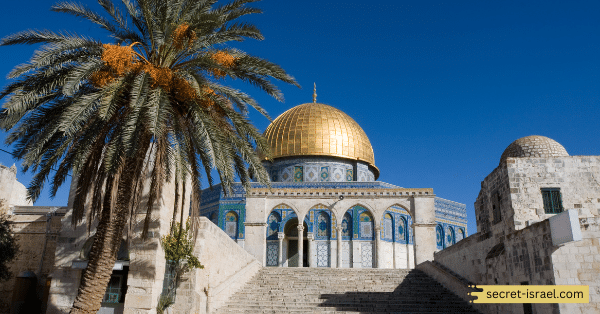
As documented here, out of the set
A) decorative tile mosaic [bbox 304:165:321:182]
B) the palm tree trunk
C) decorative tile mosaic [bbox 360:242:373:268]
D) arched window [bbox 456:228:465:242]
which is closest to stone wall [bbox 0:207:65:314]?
the palm tree trunk

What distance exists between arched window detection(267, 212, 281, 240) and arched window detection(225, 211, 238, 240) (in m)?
1.66

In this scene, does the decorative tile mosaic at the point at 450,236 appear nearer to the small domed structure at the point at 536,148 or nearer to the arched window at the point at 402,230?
the arched window at the point at 402,230

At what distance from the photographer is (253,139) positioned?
7691 millimetres

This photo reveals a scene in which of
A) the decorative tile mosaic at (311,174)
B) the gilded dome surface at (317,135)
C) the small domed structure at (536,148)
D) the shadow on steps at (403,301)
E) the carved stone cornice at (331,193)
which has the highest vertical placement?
the gilded dome surface at (317,135)

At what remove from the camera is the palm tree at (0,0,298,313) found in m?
6.58

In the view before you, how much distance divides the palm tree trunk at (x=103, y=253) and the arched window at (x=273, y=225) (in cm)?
1429

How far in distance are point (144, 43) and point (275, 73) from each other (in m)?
2.25

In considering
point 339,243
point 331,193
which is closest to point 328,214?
point 339,243

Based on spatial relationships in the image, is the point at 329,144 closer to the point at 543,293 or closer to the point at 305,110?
the point at 305,110

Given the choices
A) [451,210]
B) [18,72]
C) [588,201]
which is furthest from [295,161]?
[18,72]

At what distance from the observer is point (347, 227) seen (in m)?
21.1

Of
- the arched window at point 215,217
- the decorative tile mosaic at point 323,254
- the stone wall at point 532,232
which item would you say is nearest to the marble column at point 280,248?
the decorative tile mosaic at point 323,254

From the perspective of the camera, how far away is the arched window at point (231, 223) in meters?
21.6

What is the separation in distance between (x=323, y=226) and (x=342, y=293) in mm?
8770
